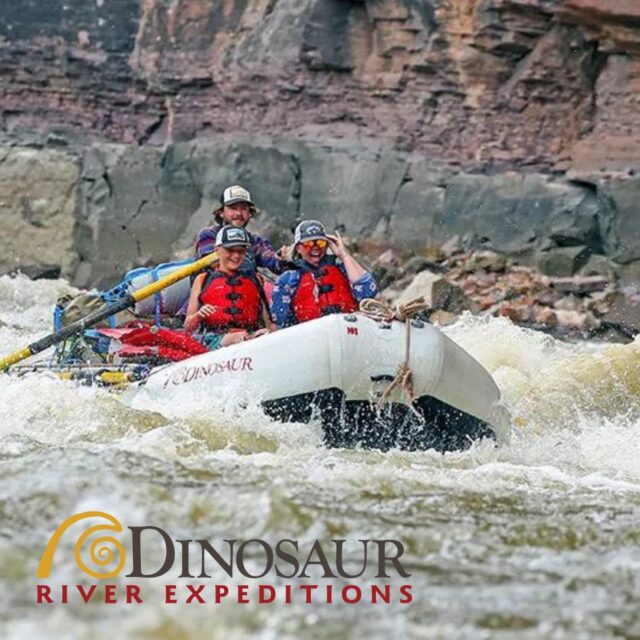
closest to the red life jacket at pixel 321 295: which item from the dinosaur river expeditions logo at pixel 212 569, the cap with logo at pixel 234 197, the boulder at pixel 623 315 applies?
the cap with logo at pixel 234 197

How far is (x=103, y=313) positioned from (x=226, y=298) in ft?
2.31

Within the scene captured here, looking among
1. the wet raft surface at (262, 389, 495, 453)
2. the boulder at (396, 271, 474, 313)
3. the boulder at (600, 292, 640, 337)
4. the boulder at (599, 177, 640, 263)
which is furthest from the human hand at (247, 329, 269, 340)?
the boulder at (599, 177, 640, 263)

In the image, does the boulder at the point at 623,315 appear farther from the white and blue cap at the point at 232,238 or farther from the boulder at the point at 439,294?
the white and blue cap at the point at 232,238

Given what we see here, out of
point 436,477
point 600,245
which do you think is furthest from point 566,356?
point 436,477

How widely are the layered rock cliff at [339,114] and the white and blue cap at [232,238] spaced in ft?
19.6

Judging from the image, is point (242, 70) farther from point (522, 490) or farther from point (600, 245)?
point (522, 490)

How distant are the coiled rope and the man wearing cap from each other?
1.63m

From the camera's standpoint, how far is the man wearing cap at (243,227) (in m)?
9.69

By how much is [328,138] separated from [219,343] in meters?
8.48

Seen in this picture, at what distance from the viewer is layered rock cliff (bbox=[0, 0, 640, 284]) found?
48.6ft

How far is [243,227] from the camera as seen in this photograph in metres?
9.84

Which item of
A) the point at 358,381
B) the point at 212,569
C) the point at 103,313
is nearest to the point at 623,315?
the point at 103,313

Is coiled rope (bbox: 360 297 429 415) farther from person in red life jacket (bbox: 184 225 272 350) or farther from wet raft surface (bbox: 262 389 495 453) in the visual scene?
person in red life jacket (bbox: 184 225 272 350)

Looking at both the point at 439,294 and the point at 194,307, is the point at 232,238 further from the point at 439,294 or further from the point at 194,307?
the point at 439,294
